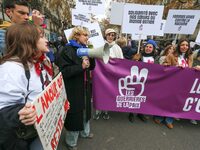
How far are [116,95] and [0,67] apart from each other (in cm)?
256

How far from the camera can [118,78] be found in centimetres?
347

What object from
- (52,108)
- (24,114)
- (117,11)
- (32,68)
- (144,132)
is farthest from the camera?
(117,11)

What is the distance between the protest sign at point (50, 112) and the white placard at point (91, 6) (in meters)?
3.59

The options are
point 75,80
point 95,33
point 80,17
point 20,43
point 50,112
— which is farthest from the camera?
point 80,17

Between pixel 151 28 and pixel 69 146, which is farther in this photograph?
pixel 151 28

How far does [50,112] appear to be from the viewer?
5.04 feet

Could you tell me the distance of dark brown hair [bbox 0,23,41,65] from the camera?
1304mm

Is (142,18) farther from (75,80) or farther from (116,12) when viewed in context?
(75,80)

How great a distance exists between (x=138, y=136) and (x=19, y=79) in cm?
268

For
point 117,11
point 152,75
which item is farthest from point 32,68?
point 117,11

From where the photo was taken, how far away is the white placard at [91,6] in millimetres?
4900

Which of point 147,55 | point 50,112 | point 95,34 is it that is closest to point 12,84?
point 50,112

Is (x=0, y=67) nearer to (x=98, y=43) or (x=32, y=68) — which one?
(x=32, y=68)

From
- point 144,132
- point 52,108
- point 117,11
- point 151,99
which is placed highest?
point 117,11
